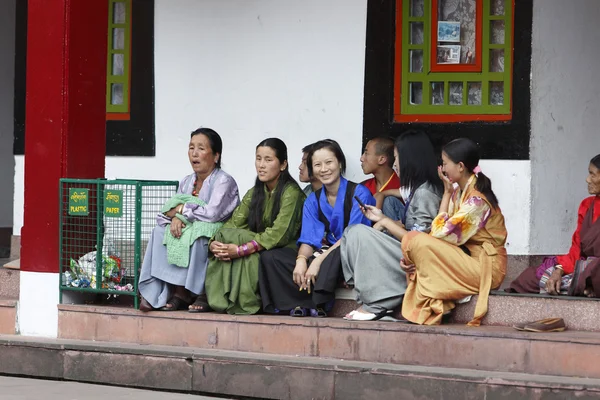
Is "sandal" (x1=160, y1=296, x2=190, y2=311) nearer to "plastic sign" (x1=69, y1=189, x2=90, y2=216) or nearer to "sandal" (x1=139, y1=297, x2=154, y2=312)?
"sandal" (x1=139, y1=297, x2=154, y2=312)

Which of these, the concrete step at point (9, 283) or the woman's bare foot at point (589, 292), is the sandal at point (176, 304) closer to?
the concrete step at point (9, 283)

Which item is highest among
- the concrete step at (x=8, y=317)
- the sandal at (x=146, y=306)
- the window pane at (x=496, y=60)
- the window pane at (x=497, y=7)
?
the window pane at (x=497, y=7)

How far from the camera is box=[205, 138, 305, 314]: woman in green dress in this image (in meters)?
9.09

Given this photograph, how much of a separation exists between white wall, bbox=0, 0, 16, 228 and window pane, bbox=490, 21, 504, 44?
5720 mm

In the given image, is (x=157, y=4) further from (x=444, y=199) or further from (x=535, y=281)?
(x=535, y=281)

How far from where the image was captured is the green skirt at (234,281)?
9070mm

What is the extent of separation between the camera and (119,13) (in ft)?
37.5

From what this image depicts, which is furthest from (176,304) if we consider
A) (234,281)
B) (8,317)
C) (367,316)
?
(367,316)

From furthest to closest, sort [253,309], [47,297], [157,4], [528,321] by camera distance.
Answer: [157,4], [47,297], [253,309], [528,321]

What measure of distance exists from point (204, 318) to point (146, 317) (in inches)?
20.0

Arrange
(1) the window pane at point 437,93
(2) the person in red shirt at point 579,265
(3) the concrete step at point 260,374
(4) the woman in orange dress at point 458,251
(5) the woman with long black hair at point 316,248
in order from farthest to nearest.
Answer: (1) the window pane at point 437,93 → (5) the woman with long black hair at point 316,248 → (4) the woman in orange dress at point 458,251 → (2) the person in red shirt at point 579,265 → (3) the concrete step at point 260,374

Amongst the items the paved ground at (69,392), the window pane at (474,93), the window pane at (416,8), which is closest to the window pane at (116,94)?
the window pane at (416,8)

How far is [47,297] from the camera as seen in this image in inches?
385

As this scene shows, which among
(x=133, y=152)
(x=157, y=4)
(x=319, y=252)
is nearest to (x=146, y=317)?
(x=319, y=252)
